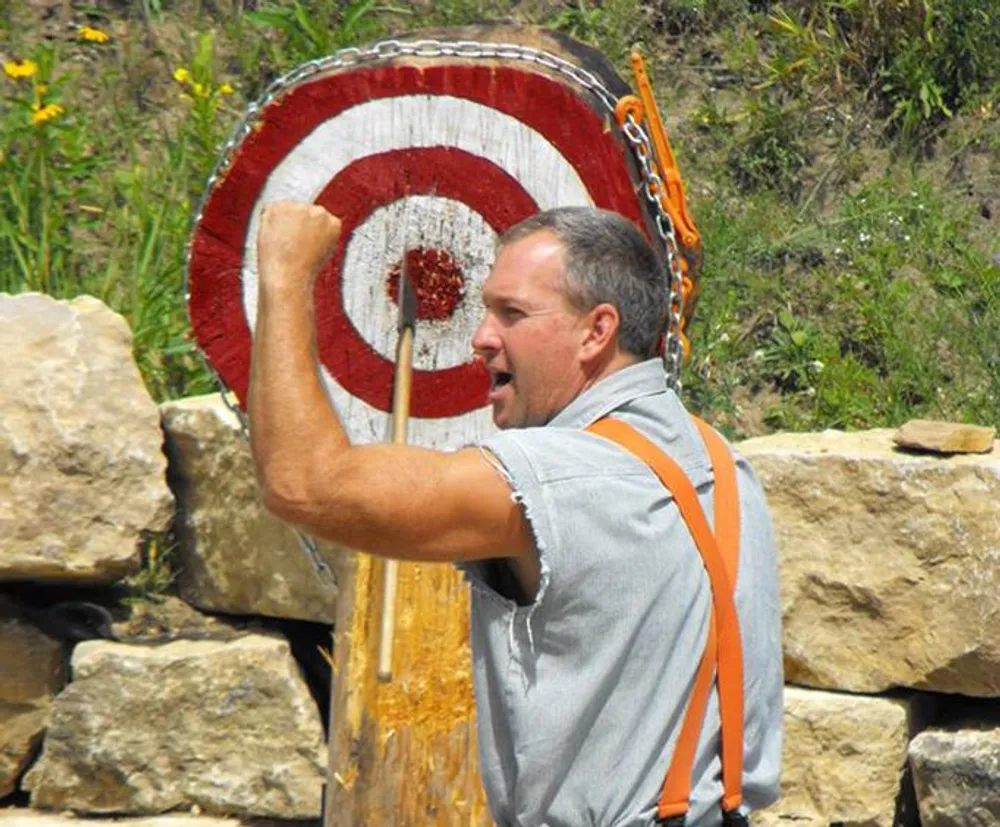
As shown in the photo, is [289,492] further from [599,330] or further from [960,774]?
[960,774]

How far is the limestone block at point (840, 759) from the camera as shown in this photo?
528cm

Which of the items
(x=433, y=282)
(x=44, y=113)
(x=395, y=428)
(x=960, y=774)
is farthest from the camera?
(x=44, y=113)

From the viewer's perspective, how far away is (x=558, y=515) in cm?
286

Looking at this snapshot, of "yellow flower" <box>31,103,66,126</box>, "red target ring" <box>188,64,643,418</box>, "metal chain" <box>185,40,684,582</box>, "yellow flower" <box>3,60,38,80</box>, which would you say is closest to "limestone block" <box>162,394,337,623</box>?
"yellow flower" <box>31,103,66,126</box>

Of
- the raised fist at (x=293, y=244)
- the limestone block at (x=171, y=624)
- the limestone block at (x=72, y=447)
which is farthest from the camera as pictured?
the limestone block at (x=171, y=624)

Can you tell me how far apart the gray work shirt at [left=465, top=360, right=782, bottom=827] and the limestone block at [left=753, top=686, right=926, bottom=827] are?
7.53 ft

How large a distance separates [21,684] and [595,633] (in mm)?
3110

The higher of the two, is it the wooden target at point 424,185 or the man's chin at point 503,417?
the wooden target at point 424,185

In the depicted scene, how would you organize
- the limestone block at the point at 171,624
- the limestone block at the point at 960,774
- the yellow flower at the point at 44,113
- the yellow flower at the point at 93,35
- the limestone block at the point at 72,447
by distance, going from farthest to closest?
the yellow flower at the point at 93,35, the yellow flower at the point at 44,113, the limestone block at the point at 171,624, the limestone block at the point at 72,447, the limestone block at the point at 960,774

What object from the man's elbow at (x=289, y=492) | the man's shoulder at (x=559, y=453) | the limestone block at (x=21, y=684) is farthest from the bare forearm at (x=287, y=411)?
the limestone block at (x=21, y=684)

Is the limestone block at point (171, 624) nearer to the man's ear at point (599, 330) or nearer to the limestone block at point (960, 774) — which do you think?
the limestone block at point (960, 774)

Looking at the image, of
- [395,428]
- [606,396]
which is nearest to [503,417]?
[606,396]

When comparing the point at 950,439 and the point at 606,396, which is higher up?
the point at 606,396

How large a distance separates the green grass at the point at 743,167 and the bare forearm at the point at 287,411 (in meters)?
3.14
